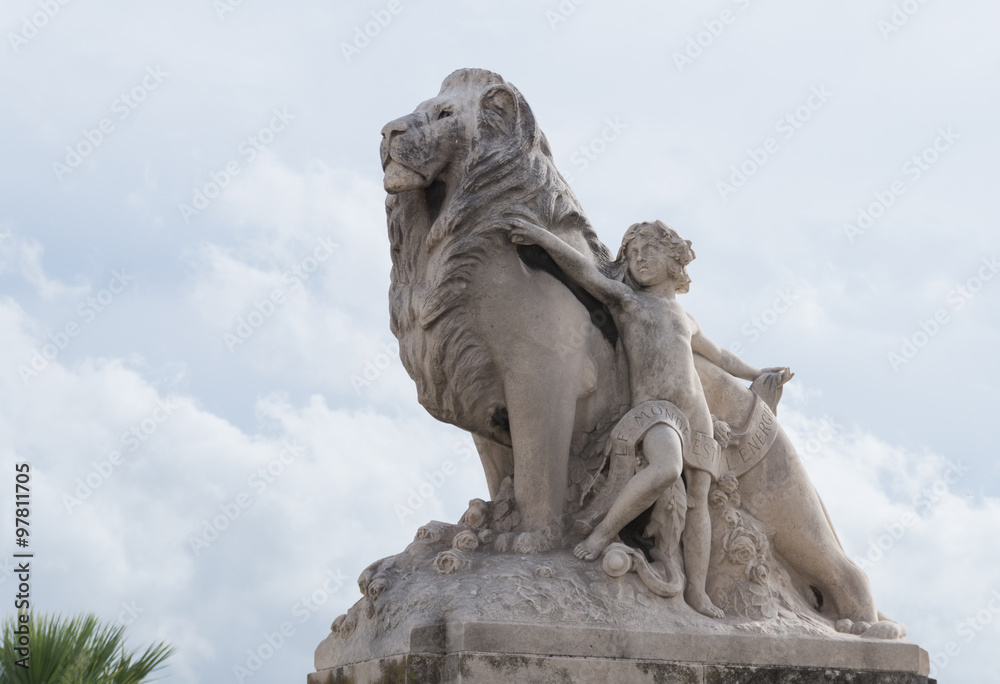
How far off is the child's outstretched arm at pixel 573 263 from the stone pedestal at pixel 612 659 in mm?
1836

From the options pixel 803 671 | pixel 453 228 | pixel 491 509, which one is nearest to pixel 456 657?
pixel 491 509

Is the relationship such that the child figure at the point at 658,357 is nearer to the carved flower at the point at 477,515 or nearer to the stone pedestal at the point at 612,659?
the stone pedestal at the point at 612,659

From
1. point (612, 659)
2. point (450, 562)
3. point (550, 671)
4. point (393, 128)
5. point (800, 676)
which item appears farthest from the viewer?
point (393, 128)

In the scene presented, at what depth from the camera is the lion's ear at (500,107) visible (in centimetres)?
682

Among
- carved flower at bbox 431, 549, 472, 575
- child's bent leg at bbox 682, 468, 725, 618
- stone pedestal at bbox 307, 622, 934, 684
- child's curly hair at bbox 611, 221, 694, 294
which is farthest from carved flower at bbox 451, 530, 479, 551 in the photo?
child's curly hair at bbox 611, 221, 694, 294

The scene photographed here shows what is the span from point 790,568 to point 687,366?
1320 millimetres

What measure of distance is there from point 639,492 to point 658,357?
31.2 inches

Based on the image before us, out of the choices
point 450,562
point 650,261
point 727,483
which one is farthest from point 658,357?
point 450,562

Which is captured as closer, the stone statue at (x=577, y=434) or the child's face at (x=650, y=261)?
the stone statue at (x=577, y=434)

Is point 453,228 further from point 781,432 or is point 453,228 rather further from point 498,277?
point 781,432

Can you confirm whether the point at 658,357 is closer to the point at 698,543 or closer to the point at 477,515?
the point at 698,543

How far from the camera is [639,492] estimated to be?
6.25m

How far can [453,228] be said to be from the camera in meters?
6.62

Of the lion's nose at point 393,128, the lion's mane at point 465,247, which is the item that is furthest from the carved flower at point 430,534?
the lion's nose at point 393,128
